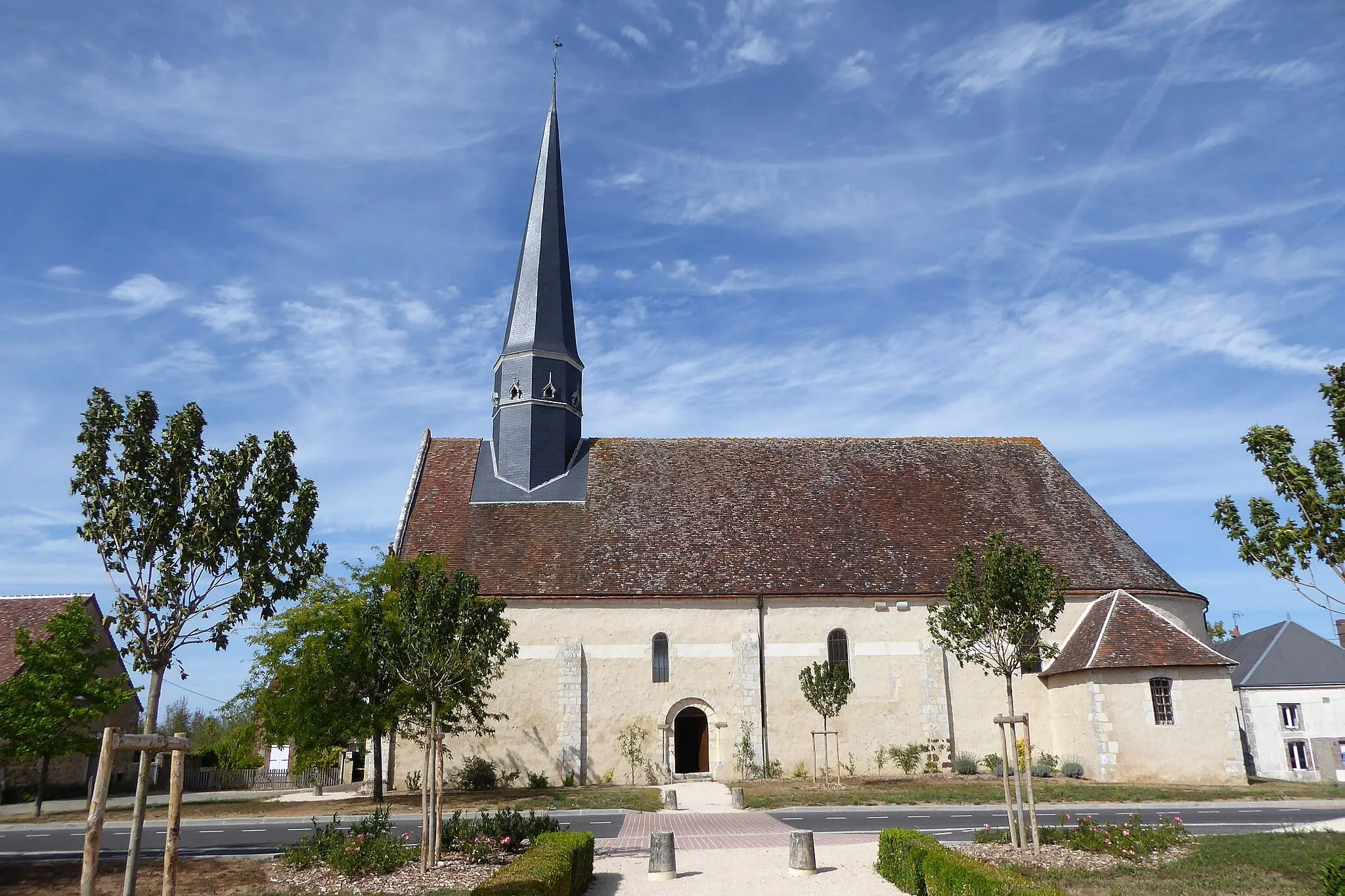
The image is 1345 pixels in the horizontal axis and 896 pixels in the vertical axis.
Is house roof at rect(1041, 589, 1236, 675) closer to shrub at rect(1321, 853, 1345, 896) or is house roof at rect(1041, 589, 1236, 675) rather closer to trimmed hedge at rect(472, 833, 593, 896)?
shrub at rect(1321, 853, 1345, 896)

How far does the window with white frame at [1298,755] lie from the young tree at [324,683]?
29208 millimetres

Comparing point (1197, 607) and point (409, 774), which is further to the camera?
point (1197, 607)

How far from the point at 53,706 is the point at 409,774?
846 centimetres

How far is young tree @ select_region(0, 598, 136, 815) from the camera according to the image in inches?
845

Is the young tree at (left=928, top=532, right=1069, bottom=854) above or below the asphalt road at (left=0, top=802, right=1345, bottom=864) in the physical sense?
above

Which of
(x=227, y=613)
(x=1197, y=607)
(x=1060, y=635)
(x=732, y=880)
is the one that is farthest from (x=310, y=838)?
(x=1197, y=607)

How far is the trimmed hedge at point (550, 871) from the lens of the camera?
8.86 meters

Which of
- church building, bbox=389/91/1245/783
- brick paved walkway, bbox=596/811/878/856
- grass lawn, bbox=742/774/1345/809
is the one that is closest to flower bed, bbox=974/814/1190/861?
brick paved walkway, bbox=596/811/878/856

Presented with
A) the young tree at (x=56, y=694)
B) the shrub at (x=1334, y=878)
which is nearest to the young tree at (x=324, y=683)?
the young tree at (x=56, y=694)

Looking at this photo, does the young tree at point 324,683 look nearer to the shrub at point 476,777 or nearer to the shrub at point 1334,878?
the shrub at point 476,777

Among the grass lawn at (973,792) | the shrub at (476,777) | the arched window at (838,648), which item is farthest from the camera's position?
the arched window at (838,648)

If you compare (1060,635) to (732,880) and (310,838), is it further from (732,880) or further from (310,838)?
(310,838)

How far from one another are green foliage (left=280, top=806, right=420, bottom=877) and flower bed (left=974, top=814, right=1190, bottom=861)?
799 centimetres

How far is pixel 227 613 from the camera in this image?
12578 mm
